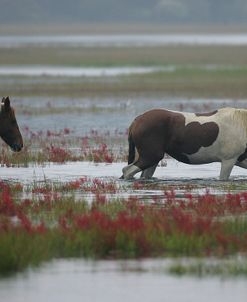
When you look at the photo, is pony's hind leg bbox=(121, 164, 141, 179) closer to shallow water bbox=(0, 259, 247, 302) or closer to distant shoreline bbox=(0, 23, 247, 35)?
shallow water bbox=(0, 259, 247, 302)

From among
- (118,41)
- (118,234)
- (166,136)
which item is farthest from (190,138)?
(118,41)

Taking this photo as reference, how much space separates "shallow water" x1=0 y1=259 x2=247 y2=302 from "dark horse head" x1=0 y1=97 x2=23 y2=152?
22.2 feet

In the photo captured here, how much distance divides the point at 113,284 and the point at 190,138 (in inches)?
274

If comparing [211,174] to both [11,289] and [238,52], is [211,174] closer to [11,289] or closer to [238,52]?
[11,289]

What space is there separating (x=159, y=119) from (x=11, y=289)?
733cm

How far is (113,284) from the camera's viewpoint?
1034cm

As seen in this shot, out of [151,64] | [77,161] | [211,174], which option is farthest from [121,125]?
[151,64]

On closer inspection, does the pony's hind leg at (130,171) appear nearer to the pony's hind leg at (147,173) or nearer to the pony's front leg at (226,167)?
the pony's hind leg at (147,173)

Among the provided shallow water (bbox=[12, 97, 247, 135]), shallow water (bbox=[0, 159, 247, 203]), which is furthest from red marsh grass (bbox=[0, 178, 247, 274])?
shallow water (bbox=[12, 97, 247, 135])

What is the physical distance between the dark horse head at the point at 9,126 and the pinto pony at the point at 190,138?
5.68 feet

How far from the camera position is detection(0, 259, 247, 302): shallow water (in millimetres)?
9789

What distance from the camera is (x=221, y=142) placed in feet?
56.0

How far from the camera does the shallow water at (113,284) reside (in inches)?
385

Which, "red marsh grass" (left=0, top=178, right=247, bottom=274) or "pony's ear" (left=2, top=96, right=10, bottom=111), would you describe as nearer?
"red marsh grass" (left=0, top=178, right=247, bottom=274)
